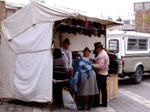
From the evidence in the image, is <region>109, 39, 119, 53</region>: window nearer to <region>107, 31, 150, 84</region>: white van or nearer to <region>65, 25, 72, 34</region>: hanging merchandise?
<region>107, 31, 150, 84</region>: white van

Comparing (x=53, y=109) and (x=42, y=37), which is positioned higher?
(x=42, y=37)

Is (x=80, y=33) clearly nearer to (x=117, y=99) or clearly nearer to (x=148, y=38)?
(x=117, y=99)

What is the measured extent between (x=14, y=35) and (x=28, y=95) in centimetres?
193

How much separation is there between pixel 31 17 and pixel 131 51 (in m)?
5.65

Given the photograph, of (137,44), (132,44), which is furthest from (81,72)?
(137,44)

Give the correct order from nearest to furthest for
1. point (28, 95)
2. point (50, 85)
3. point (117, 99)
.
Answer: point (50, 85) → point (28, 95) → point (117, 99)

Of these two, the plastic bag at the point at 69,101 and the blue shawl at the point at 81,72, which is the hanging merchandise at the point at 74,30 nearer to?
the blue shawl at the point at 81,72

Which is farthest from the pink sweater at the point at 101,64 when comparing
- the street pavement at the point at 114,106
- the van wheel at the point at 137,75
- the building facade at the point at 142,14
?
the building facade at the point at 142,14

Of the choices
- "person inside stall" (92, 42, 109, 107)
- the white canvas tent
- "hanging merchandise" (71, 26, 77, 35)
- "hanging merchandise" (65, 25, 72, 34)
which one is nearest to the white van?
"hanging merchandise" (71, 26, 77, 35)

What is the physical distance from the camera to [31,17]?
637 cm

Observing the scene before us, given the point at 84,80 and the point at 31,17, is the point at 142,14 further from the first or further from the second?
the point at 84,80

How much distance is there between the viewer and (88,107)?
6.31m

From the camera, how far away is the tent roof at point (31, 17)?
584cm

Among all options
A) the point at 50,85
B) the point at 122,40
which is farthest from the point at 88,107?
the point at 122,40
